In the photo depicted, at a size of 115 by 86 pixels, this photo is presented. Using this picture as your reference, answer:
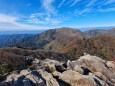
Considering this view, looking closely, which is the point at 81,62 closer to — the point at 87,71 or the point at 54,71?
the point at 87,71

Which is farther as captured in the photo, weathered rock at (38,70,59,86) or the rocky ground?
weathered rock at (38,70,59,86)

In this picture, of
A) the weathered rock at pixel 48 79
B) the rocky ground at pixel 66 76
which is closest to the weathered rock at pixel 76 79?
the rocky ground at pixel 66 76

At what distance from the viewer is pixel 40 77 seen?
137ft

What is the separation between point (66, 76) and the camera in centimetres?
4356

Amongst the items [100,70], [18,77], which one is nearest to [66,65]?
[100,70]

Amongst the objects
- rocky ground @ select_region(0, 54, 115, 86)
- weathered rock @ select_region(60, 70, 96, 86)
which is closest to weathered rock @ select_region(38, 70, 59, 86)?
rocky ground @ select_region(0, 54, 115, 86)

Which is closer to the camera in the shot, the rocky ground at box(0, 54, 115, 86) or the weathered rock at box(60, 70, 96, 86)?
the rocky ground at box(0, 54, 115, 86)

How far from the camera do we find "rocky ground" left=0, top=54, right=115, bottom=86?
39.1 m

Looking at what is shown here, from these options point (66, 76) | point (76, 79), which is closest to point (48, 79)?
point (66, 76)

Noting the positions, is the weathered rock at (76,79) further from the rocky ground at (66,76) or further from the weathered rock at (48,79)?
the weathered rock at (48,79)

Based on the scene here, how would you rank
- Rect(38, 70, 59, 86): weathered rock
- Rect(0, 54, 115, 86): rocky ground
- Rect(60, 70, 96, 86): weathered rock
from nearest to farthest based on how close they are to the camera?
Rect(0, 54, 115, 86): rocky ground → Rect(38, 70, 59, 86): weathered rock → Rect(60, 70, 96, 86): weathered rock

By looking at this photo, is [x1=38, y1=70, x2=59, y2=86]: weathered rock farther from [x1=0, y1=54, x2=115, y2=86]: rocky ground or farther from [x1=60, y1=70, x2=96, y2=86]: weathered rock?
[x1=60, y1=70, x2=96, y2=86]: weathered rock

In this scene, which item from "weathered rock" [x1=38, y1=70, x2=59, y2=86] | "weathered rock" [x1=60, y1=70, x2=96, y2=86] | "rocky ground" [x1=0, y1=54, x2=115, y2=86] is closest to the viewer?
"rocky ground" [x1=0, y1=54, x2=115, y2=86]

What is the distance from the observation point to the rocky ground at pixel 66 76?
39125 mm
